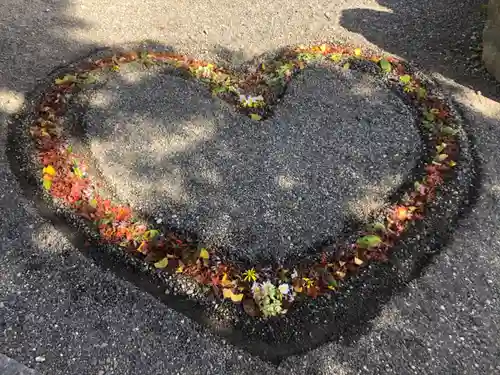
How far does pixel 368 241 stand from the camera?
12.8 feet

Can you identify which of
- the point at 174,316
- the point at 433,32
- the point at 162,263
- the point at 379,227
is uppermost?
the point at 433,32

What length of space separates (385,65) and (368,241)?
2.46 metres

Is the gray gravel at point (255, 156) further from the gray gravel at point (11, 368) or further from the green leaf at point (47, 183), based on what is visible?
the gray gravel at point (11, 368)

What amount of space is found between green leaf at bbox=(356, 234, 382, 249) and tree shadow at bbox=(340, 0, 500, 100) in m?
2.54

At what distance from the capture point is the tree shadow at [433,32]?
5.64 metres

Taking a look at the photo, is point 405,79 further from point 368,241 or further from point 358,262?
point 358,262

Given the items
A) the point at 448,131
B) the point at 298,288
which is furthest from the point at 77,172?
the point at 448,131

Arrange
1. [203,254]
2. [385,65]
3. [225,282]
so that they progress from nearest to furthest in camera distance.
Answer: [225,282] < [203,254] < [385,65]

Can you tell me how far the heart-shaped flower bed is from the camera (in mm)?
3592

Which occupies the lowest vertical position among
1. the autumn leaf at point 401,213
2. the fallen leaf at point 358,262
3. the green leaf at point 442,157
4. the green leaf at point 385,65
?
the fallen leaf at point 358,262

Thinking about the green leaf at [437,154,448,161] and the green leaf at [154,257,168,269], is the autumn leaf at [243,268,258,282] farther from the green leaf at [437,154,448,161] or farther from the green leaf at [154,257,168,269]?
the green leaf at [437,154,448,161]

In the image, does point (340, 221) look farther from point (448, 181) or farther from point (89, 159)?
point (89, 159)

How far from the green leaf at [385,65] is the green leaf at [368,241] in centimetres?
233

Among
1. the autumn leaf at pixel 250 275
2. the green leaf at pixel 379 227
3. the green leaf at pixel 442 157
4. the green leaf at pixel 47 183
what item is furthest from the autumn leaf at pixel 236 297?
the green leaf at pixel 442 157
